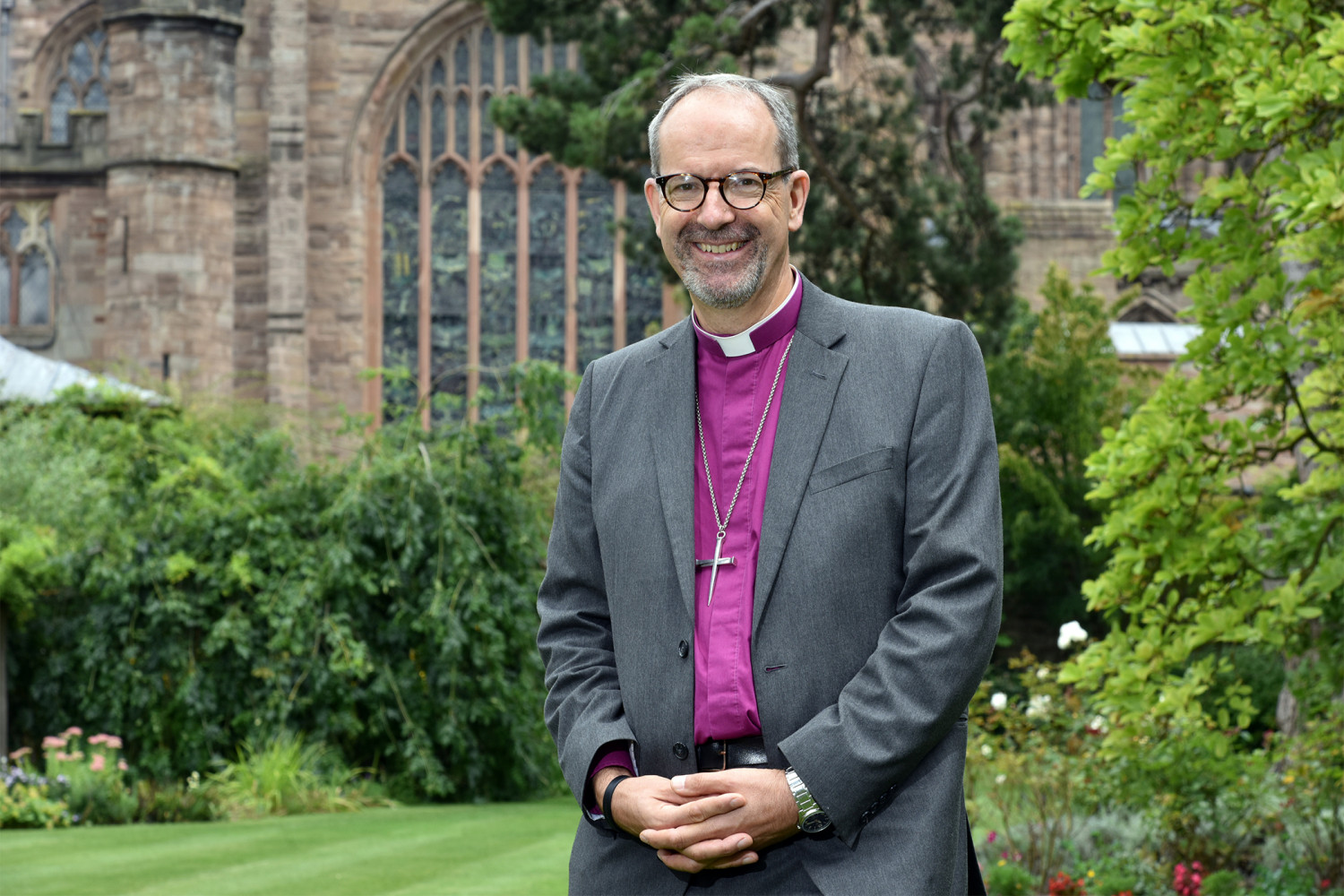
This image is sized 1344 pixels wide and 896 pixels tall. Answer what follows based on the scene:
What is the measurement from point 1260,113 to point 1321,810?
362cm

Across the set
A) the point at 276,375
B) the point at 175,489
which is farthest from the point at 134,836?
the point at 276,375

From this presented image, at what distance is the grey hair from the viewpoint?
94.7 inches

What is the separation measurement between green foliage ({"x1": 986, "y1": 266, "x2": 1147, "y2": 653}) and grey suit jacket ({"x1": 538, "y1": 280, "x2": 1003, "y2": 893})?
525 inches

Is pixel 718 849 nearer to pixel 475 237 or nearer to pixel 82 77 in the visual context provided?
pixel 475 237

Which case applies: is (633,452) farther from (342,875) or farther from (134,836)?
(134,836)

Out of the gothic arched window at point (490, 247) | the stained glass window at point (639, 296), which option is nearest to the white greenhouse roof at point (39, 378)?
the gothic arched window at point (490, 247)

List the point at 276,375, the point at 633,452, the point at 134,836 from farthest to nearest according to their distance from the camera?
the point at 276,375
the point at 134,836
the point at 633,452

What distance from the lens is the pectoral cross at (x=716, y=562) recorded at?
7.70ft

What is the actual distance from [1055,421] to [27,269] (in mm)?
12888

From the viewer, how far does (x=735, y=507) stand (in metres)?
2.39

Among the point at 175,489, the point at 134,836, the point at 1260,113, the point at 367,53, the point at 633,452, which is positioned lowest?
the point at 134,836

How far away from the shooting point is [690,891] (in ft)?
7.47

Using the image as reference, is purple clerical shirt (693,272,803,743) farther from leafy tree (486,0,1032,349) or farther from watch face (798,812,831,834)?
leafy tree (486,0,1032,349)

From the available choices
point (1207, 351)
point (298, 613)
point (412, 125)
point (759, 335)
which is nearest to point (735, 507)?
point (759, 335)
